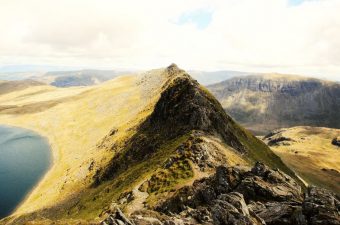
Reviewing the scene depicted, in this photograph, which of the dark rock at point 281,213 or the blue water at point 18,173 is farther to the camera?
the blue water at point 18,173

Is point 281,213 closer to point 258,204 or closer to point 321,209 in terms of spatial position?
point 321,209

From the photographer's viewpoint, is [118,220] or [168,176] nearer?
[118,220]

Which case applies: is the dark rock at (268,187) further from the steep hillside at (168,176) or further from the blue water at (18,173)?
the blue water at (18,173)

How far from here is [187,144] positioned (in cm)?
8475

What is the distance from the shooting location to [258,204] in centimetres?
4319

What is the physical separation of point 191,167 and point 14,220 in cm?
5721

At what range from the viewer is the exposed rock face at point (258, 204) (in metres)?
35.5

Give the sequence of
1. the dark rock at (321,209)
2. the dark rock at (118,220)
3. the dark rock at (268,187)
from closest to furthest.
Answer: the dark rock at (321,209), the dark rock at (118,220), the dark rock at (268,187)

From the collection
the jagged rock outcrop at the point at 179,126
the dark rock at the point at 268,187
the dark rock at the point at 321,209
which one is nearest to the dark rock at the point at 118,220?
the dark rock at the point at 268,187

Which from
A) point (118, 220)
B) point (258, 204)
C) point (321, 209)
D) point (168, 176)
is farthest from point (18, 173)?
point (321, 209)

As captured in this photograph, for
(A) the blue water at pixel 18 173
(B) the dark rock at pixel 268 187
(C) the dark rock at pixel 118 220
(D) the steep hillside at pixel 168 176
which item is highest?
(C) the dark rock at pixel 118 220

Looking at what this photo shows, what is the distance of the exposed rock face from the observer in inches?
1399

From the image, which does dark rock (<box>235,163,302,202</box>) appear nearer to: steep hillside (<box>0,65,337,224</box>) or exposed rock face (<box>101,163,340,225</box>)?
exposed rock face (<box>101,163,340,225</box>)

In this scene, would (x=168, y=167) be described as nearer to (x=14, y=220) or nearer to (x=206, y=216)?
(x=206, y=216)
